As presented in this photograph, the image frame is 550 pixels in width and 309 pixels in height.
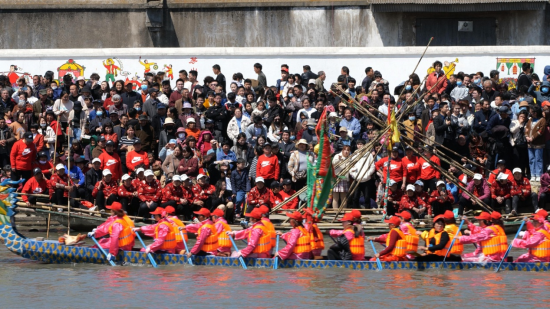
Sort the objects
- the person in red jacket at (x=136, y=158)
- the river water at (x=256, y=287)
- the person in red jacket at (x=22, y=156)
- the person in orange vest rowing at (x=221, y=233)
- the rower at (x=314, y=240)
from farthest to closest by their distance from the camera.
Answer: the person in red jacket at (x=22, y=156) < the person in red jacket at (x=136, y=158) < the person in orange vest rowing at (x=221, y=233) < the rower at (x=314, y=240) < the river water at (x=256, y=287)

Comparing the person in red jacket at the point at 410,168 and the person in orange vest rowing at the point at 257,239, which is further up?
the person in red jacket at the point at 410,168

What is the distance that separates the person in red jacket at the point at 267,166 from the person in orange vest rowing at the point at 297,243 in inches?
149

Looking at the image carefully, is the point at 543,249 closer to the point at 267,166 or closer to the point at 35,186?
the point at 267,166

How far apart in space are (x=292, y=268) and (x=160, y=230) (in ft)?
8.22

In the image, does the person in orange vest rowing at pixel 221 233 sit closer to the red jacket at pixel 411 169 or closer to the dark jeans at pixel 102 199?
the dark jeans at pixel 102 199

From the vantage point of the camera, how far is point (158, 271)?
1925cm

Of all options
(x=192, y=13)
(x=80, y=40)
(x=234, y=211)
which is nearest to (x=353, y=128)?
(x=234, y=211)

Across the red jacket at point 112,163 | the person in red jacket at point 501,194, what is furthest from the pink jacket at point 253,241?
the person in red jacket at point 501,194

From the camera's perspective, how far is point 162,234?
19.6 meters

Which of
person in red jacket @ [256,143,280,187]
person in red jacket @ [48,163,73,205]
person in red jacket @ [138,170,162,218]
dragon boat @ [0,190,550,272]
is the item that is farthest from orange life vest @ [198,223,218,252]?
person in red jacket @ [48,163,73,205]

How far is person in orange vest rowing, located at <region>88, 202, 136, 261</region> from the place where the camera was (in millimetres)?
19578

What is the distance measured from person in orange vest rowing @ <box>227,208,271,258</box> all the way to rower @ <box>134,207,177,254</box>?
110 centimetres

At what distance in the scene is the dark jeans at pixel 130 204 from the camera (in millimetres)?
22969

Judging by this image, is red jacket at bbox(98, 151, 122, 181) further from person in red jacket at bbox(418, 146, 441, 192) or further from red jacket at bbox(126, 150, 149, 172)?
person in red jacket at bbox(418, 146, 441, 192)
